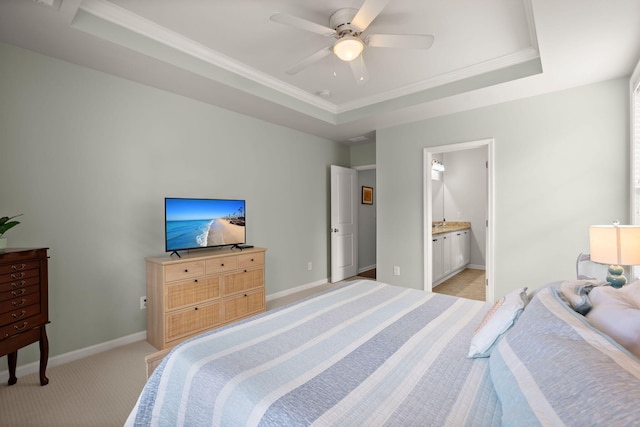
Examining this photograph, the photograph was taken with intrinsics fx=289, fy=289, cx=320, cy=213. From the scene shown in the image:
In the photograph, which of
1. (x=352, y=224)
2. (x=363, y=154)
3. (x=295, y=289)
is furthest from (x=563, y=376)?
(x=363, y=154)

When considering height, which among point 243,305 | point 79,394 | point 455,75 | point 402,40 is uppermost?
point 455,75

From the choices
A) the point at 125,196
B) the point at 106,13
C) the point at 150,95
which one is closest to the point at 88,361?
the point at 125,196

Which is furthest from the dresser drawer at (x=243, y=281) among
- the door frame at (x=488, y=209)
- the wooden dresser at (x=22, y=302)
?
the door frame at (x=488, y=209)

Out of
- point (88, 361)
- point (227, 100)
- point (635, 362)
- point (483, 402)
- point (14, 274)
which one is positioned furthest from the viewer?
point (227, 100)

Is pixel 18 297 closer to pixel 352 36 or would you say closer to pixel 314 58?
pixel 314 58

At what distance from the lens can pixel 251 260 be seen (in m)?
3.27

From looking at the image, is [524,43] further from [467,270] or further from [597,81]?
[467,270]

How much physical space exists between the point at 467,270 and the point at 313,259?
3.33 metres

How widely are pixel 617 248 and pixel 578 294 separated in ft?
2.68

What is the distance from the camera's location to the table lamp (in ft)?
5.93

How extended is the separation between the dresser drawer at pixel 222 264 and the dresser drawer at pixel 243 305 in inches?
12.8

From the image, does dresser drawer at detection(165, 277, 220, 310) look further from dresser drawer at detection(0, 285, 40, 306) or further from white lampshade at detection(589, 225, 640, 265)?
white lampshade at detection(589, 225, 640, 265)

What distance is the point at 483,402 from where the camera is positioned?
938 mm

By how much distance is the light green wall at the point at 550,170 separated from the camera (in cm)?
278
